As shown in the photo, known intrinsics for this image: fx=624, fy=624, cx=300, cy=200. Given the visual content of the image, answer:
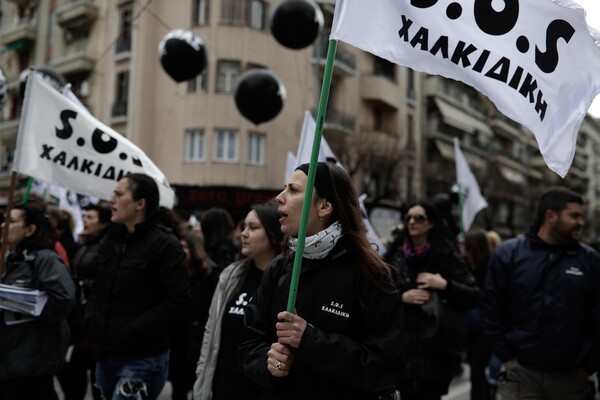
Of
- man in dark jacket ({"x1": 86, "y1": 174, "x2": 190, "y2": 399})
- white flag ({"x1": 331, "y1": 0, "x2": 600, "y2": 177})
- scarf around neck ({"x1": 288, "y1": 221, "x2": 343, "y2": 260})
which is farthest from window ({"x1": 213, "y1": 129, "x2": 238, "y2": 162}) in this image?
scarf around neck ({"x1": 288, "y1": 221, "x2": 343, "y2": 260})

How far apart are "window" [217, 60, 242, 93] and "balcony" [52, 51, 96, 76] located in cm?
631

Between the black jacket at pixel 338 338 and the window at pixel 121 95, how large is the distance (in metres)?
24.7

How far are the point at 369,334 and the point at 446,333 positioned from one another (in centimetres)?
219

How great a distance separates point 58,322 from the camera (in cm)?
397

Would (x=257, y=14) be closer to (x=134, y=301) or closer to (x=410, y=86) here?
(x=410, y=86)

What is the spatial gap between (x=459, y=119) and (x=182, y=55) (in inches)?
1214

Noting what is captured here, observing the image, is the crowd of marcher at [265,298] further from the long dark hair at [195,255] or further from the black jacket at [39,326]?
the long dark hair at [195,255]

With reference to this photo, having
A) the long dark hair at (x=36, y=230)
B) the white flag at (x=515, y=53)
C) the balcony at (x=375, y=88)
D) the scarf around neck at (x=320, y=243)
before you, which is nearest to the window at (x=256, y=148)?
the balcony at (x=375, y=88)

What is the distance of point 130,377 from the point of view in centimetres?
380

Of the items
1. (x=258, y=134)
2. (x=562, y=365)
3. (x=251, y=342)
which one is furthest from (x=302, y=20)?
(x=258, y=134)

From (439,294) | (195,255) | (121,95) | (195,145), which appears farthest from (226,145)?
(439,294)

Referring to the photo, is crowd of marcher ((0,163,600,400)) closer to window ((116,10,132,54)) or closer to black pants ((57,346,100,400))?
black pants ((57,346,100,400))

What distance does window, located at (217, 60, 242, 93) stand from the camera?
80.8 feet

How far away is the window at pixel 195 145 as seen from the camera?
24453 millimetres
